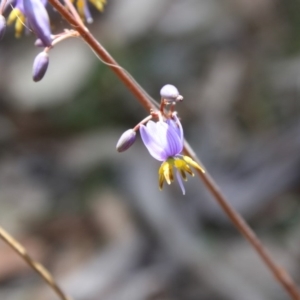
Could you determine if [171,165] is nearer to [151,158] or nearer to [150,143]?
[150,143]

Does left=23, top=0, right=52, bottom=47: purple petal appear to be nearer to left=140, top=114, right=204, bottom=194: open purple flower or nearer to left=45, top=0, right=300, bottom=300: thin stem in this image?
left=45, top=0, right=300, bottom=300: thin stem

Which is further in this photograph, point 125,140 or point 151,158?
point 151,158

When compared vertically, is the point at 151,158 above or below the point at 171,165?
above

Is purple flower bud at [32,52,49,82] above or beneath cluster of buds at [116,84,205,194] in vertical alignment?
above

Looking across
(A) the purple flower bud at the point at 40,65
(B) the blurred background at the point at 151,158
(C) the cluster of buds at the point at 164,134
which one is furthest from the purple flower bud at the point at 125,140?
(B) the blurred background at the point at 151,158

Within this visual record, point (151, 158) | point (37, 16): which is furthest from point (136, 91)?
point (151, 158)

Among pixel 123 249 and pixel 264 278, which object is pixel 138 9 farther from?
pixel 264 278

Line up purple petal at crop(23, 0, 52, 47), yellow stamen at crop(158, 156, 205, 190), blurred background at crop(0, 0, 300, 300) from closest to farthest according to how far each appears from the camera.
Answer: purple petal at crop(23, 0, 52, 47) < yellow stamen at crop(158, 156, 205, 190) < blurred background at crop(0, 0, 300, 300)

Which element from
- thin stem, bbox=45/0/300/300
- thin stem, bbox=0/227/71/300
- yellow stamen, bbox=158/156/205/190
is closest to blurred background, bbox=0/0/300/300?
thin stem, bbox=45/0/300/300

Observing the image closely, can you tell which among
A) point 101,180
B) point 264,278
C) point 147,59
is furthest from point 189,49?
point 264,278
